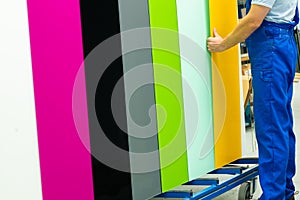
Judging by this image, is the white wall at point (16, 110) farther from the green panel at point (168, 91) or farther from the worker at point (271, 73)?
the worker at point (271, 73)

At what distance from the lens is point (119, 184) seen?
192 cm

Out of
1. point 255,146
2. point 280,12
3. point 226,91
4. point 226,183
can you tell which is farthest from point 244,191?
point 255,146

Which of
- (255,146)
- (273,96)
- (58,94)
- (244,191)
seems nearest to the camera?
(58,94)

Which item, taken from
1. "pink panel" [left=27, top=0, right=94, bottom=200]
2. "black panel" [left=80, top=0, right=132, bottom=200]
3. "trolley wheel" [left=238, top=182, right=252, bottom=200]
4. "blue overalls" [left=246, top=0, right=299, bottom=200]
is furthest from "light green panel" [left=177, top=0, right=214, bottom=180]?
"pink panel" [left=27, top=0, right=94, bottom=200]

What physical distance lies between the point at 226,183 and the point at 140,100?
2.69ft

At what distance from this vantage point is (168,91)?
2160mm

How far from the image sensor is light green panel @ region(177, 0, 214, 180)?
2.29 meters

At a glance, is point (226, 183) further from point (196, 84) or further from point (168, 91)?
point (168, 91)

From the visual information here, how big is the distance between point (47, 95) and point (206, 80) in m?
1.05

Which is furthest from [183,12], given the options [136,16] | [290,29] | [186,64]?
[290,29]

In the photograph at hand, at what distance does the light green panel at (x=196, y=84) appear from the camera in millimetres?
2285

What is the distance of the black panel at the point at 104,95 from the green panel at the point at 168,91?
0.76ft

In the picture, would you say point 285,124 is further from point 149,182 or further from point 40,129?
point 40,129

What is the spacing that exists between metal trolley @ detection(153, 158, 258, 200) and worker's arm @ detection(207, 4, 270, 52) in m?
0.67
